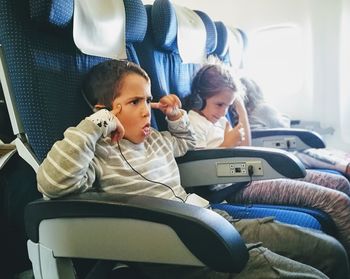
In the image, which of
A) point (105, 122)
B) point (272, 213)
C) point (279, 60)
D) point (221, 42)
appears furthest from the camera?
point (279, 60)

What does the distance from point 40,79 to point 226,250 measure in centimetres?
58

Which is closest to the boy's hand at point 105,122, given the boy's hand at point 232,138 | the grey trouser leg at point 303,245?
the grey trouser leg at point 303,245

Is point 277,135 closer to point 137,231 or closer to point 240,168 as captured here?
point 240,168

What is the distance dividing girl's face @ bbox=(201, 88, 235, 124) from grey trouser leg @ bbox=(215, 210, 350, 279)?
0.65m

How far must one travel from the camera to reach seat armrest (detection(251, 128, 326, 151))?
5.65 feet

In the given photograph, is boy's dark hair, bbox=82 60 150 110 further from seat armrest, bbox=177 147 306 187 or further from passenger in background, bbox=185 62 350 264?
passenger in background, bbox=185 62 350 264

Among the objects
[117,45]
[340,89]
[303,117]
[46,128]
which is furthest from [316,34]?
[46,128]

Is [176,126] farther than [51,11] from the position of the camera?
Yes

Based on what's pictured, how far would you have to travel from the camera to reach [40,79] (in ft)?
2.66

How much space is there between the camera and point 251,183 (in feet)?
4.33

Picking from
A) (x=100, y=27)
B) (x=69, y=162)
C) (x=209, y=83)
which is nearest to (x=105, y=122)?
(x=69, y=162)

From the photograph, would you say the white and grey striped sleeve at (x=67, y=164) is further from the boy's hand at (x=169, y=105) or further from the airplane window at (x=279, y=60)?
the airplane window at (x=279, y=60)

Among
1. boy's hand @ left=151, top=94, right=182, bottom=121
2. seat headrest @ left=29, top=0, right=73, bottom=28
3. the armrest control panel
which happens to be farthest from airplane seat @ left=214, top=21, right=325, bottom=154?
seat headrest @ left=29, top=0, right=73, bottom=28

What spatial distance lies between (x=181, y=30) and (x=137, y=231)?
3.45 ft
